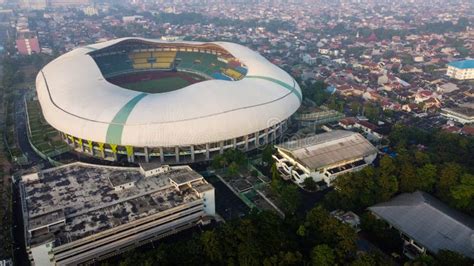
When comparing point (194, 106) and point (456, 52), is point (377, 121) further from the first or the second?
point (456, 52)

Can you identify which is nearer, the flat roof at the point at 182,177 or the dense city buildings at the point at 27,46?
the flat roof at the point at 182,177

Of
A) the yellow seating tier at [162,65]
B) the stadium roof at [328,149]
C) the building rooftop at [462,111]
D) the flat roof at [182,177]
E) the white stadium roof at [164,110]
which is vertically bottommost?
the building rooftop at [462,111]

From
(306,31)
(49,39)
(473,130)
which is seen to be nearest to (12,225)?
(473,130)

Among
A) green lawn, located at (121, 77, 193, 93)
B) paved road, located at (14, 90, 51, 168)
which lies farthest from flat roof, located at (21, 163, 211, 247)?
green lawn, located at (121, 77, 193, 93)

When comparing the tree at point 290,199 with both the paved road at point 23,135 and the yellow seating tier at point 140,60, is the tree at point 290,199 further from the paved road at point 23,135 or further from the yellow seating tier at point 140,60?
the yellow seating tier at point 140,60

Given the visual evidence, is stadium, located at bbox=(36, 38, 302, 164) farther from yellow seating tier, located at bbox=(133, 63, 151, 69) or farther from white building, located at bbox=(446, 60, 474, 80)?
white building, located at bbox=(446, 60, 474, 80)

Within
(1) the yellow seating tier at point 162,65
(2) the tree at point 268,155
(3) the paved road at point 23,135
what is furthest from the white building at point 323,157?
(1) the yellow seating tier at point 162,65

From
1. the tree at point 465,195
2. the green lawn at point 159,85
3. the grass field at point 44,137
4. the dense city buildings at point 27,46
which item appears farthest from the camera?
the dense city buildings at point 27,46
